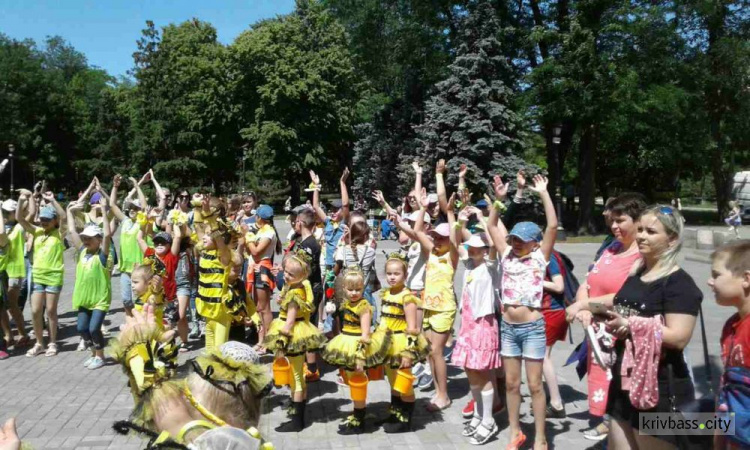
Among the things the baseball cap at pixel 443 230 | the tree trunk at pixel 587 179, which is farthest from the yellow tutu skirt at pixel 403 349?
the tree trunk at pixel 587 179

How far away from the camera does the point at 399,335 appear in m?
5.51

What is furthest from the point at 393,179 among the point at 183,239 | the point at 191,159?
the point at 183,239

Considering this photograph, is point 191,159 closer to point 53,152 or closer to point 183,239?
point 53,152

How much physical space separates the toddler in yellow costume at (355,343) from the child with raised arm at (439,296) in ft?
2.53

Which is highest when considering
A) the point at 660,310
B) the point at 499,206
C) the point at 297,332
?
the point at 499,206

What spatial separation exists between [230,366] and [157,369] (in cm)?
97

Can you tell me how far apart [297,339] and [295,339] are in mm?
18

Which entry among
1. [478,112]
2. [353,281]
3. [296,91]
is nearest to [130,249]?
[353,281]

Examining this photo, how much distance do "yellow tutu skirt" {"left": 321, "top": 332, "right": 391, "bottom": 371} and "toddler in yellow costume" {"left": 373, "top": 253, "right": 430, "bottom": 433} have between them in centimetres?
6

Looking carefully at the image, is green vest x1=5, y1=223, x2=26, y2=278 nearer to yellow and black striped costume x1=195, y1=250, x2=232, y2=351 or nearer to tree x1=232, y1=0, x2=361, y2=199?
yellow and black striped costume x1=195, y1=250, x2=232, y2=351

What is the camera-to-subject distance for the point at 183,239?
28.7 feet

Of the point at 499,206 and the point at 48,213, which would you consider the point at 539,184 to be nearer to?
the point at 499,206

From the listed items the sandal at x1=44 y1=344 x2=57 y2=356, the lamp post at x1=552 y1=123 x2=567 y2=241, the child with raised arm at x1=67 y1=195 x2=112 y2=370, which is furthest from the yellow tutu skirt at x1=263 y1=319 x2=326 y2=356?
the lamp post at x1=552 y1=123 x2=567 y2=241

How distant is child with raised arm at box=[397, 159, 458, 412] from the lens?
Answer: 19.9 ft
